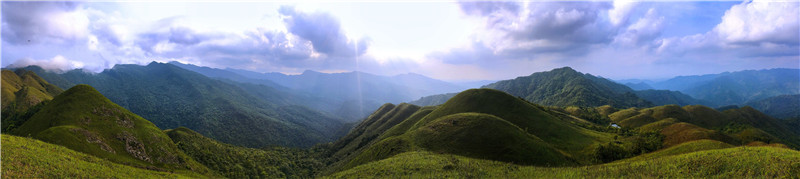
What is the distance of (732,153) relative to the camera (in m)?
26.7

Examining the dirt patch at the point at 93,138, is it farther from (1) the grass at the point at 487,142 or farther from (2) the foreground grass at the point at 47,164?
(1) the grass at the point at 487,142

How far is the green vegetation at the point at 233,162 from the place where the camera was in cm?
8519

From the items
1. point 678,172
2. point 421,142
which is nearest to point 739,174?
point 678,172

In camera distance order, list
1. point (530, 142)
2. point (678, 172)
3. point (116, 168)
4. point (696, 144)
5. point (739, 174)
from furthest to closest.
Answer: point (530, 142) → point (696, 144) → point (116, 168) → point (678, 172) → point (739, 174)

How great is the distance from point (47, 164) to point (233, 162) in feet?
247

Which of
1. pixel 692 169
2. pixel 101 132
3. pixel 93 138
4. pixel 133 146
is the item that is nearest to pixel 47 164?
pixel 93 138

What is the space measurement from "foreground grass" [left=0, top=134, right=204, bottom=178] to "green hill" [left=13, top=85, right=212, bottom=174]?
519 inches

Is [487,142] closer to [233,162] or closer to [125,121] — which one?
[125,121]

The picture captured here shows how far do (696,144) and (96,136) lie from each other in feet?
346

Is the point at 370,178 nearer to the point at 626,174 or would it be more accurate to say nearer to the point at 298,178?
the point at 626,174

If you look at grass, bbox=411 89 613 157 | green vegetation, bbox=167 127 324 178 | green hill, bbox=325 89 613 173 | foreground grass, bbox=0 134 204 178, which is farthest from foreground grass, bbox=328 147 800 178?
green vegetation, bbox=167 127 324 178

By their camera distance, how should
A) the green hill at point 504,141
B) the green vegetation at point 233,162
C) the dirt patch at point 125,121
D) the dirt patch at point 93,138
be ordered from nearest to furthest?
the dirt patch at point 93,138
the green hill at point 504,141
the dirt patch at point 125,121
the green vegetation at point 233,162

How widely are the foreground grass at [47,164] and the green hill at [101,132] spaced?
43.2ft

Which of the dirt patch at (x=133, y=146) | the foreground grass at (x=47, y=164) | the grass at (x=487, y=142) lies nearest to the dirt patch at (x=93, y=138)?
the dirt patch at (x=133, y=146)
